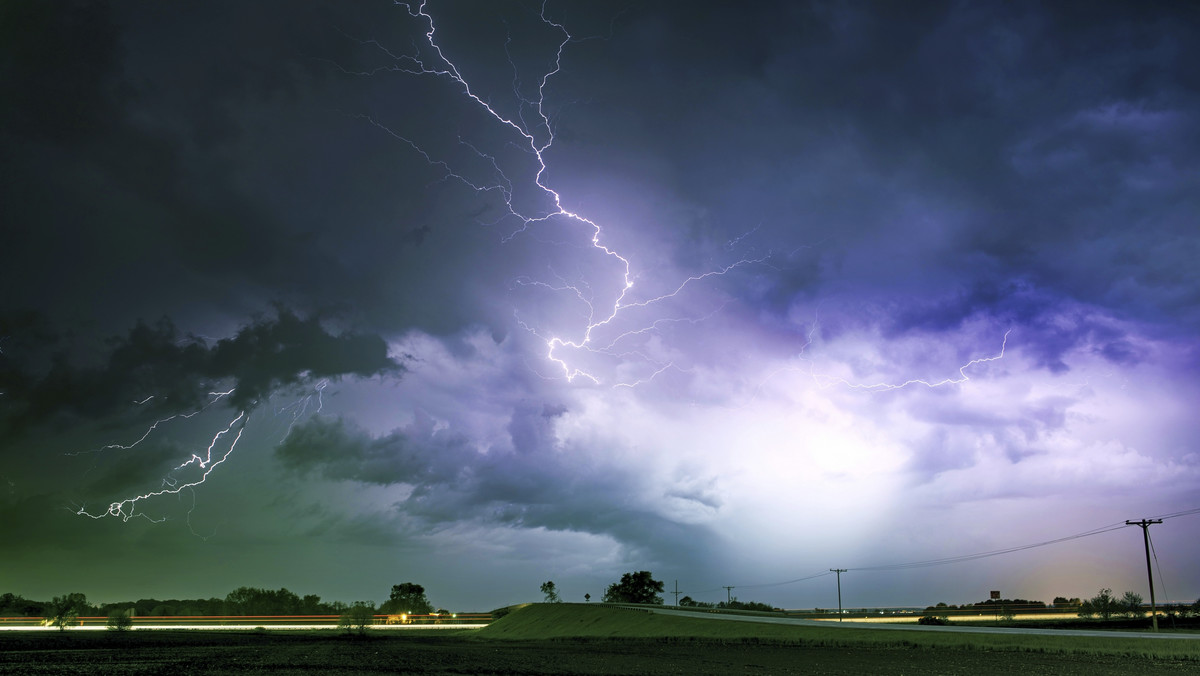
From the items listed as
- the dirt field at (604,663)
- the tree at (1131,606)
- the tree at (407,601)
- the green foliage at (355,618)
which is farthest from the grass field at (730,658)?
the tree at (407,601)

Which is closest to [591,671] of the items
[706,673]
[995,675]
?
[706,673]

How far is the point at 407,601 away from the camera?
5945 inches

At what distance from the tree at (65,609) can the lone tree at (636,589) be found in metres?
83.8

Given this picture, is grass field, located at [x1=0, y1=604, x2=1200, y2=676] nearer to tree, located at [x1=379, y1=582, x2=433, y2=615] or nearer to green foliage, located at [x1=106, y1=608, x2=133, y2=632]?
green foliage, located at [x1=106, y1=608, x2=133, y2=632]

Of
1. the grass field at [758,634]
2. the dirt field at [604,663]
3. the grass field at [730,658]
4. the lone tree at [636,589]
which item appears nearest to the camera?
the dirt field at [604,663]

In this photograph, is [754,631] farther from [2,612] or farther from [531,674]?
[2,612]

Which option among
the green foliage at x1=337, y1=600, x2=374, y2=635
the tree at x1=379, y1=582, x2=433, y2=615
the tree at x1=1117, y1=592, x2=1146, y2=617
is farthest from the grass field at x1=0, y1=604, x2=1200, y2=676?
the tree at x1=379, y1=582, x2=433, y2=615

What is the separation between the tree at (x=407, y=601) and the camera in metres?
150

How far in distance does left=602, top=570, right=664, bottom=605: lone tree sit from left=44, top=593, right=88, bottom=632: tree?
8379cm

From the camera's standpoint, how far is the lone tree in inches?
5113

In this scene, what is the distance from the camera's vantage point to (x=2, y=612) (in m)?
121

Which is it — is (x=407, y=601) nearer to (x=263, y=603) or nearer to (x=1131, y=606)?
(x=263, y=603)

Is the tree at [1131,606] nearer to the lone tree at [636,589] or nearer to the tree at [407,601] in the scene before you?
the lone tree at [636,589]

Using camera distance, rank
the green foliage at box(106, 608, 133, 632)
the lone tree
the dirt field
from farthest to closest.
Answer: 1. the lone tree
2. the green foliage at box(106, 608, 133, 632)
3. the dirt field
